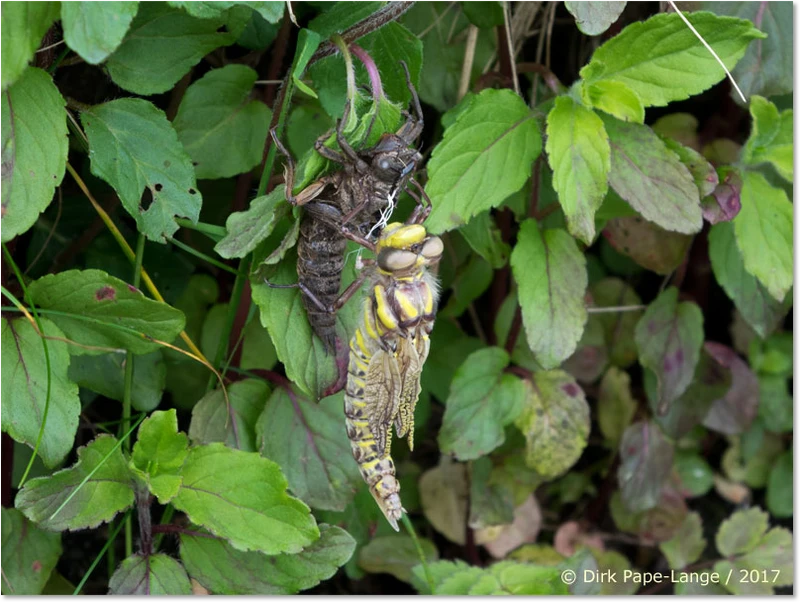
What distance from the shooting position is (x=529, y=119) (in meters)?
1.95

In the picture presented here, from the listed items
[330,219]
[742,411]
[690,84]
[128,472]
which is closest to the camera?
[330,219]

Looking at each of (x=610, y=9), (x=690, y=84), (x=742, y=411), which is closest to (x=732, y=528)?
(x=742, y=411)

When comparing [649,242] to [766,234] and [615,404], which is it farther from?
[615,404]

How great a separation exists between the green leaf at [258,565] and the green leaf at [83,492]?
0.20 metres

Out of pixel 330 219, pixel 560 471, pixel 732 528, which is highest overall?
pixel 330 219

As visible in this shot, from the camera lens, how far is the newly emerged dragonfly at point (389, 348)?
1.63 metres

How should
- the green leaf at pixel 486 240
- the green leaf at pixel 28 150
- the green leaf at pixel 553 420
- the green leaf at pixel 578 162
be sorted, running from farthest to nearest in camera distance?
the green leaf at pixel 553 420
the green leaf at pixel 486 240
the green leaf at pixel 578 162
the green leaf at pixel 28 150

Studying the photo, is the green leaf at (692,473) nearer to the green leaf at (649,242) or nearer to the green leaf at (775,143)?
the green leaf at (649,242)

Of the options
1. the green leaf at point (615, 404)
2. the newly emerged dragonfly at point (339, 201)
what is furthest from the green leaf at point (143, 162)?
the green leaf at point (615, 404)

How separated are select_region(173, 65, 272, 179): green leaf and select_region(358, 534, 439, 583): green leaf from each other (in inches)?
49.2

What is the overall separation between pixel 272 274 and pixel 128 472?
54 centimetres

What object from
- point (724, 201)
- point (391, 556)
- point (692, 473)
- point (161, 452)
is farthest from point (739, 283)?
point (161, 452)

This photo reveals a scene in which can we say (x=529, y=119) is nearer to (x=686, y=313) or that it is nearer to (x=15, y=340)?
(x=686, y=313)

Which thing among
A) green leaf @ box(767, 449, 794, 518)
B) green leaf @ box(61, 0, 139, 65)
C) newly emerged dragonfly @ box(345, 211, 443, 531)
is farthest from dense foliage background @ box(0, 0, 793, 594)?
green leaf @ box(767, 449, 794, 518)
